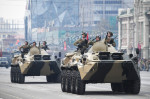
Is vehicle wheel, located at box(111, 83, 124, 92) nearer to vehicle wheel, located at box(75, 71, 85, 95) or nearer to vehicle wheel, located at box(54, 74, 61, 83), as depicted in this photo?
vehicle wheel, located at box(75, 71, 85, 95)

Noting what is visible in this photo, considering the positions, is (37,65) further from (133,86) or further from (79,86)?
(133,86)

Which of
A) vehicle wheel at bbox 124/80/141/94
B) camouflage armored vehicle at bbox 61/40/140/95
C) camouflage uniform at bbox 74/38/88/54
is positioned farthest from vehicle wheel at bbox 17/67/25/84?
vehicle wheel at bbox 124/80/141/94

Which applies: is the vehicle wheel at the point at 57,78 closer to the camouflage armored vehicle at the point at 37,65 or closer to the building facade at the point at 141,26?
the camouflage armored vehicle at the point at 37,65

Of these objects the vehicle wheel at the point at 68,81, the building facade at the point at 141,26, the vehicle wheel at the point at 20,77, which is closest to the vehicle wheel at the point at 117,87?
the vehicle wheel at the point at 68,81

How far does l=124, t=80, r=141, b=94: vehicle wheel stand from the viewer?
2944 centimetres

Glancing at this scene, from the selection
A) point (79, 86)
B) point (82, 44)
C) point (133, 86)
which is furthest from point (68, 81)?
point (133, 86)

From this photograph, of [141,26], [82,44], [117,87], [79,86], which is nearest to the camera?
[79,86]

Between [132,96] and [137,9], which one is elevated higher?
[137,9]

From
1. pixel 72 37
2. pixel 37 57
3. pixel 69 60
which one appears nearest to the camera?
pixel 69 60

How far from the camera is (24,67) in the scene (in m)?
41.7

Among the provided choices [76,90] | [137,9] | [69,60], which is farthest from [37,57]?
[137,9]

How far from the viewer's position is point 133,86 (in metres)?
29.8

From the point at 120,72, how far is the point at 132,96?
4.33 ft

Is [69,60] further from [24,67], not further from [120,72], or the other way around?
[24,67]
